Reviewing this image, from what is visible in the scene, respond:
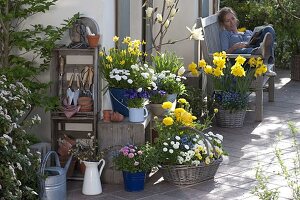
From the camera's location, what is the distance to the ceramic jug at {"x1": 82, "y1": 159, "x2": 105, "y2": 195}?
16.6 feet

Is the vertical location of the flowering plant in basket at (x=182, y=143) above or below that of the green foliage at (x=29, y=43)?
below

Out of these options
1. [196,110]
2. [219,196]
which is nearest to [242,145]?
[196,110]

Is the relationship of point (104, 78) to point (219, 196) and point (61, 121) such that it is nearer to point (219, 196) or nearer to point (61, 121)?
point (61, 121)

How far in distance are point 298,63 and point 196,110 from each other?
13.3ft

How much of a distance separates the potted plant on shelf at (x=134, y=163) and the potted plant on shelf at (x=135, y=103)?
30cm

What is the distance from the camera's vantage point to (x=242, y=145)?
6.64 metres

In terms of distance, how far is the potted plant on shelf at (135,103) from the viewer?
211 inches

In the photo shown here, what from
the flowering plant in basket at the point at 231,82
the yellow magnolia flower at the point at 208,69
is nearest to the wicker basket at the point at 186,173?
the yellow magnolia flower at the point at 208,69

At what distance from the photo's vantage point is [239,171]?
566cm

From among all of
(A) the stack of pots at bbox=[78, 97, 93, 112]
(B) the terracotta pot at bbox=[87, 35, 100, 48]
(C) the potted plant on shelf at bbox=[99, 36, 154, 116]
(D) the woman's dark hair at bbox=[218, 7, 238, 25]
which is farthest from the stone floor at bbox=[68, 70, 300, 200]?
(D) the woman's dark hair at bbox=[218, 7, 238, 25]

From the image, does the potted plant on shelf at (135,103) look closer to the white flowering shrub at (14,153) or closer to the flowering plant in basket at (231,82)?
the white flowering shrub at (14,153)

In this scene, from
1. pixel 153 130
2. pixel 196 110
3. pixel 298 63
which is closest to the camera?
pixel 153 130

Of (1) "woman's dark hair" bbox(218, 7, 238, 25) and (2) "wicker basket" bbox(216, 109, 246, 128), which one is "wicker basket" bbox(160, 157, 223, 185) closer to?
(2) "wicker basket" bbox(216, 109, 246, 128)

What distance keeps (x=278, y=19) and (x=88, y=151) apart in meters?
7.02
